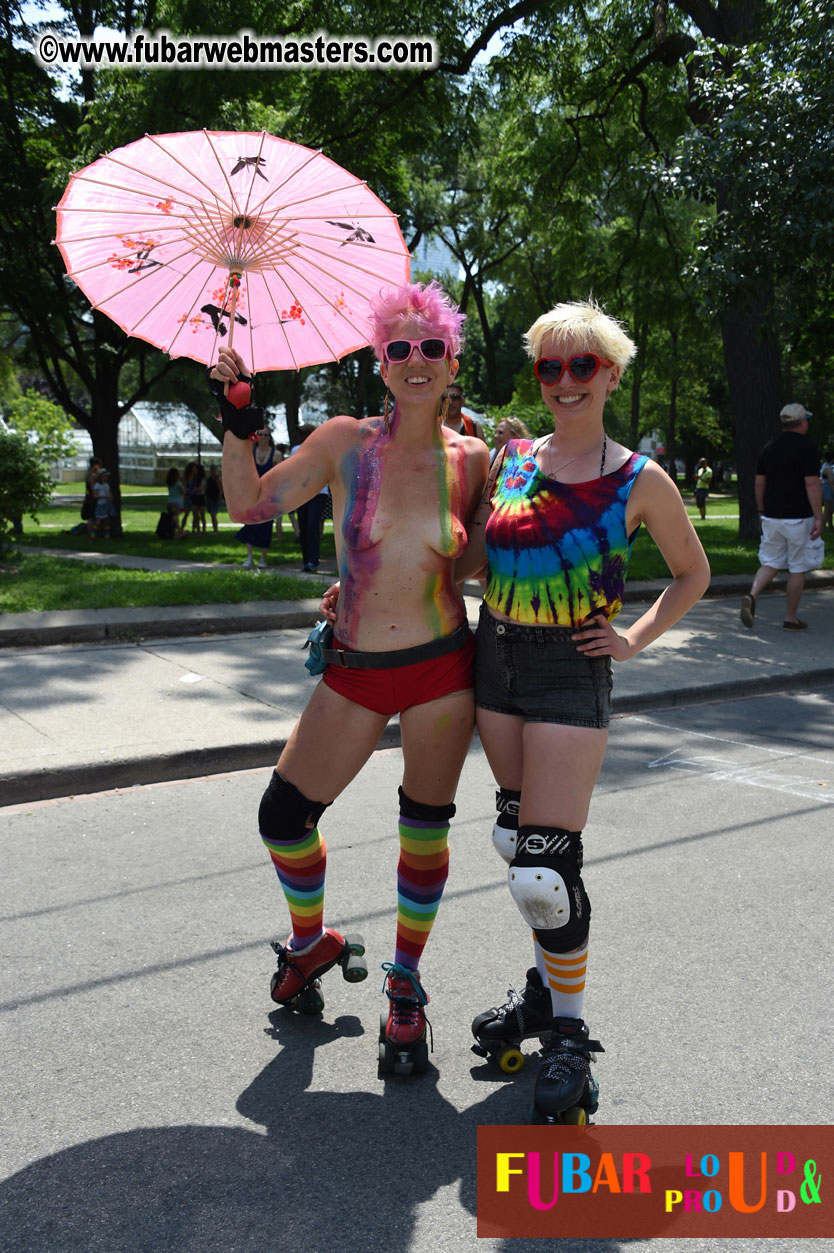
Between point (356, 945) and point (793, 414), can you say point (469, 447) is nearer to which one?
point (356, 945)

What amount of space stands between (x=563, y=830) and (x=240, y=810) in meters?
2.86

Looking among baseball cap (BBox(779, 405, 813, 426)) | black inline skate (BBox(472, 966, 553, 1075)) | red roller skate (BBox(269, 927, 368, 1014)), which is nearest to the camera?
black inline skate (BBox(472, 966, 553, 1075))

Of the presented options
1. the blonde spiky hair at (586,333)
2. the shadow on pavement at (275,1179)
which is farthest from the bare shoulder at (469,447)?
the shadow on pavement at (275,1179)

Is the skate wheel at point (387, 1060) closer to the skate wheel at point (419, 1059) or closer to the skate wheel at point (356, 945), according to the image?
the skate wheel at point (419, 1059)

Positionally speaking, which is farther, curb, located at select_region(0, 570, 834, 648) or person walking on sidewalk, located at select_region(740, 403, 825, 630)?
person walking on sidewalk, located at select_region(740, 403, 825, 630)

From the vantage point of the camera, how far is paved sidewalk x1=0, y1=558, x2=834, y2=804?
5.77 meters

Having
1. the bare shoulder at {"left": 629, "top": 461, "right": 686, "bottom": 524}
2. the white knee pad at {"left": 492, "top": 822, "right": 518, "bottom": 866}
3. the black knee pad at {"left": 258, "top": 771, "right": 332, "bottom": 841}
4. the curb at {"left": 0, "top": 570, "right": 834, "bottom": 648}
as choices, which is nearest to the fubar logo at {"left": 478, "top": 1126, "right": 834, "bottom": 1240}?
the white knee pad at {"left": 492, "top": 822, "right": 518, "bottom": 866}

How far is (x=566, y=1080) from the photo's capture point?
267cm

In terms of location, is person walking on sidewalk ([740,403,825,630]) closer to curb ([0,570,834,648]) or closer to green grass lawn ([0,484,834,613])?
curb ([0,570,834,648])

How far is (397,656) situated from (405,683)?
77 millimetres

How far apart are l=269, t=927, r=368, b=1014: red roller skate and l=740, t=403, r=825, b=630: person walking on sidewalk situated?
7866 mm

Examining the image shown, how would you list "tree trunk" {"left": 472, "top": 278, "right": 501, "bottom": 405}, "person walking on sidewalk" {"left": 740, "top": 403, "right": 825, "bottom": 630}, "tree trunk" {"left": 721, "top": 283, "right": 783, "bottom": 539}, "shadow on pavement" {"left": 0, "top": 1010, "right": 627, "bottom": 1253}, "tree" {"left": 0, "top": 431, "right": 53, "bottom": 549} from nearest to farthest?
"shadow on pavement" {"left": 0, "top": 1010, "right": 627, "bottom": 1253}, "person walking on sidewalk" {"left": 740, "top": 403, "right": 825, "bottom": 630}, "tree" {"left": 0, "top": 431, "right": 53, "bottom": 549}, "tree trunk" {"left": 721, "top": 283, "right": 783, "bottom": 539}, "tree trunk" {"left": 472, "top": 278, "right": 501, "bottom": 405}

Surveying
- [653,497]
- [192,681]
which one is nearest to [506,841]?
[653,497]

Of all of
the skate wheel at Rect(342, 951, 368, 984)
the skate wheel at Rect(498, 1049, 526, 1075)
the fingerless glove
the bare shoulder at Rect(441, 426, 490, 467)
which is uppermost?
the fingerless glove
